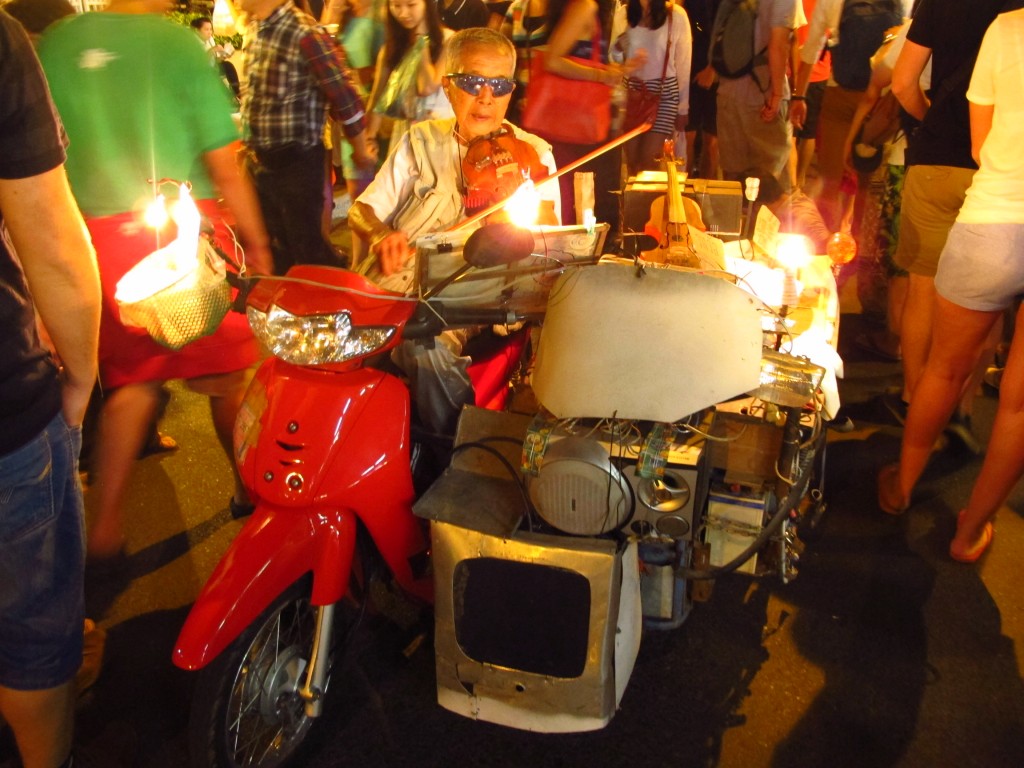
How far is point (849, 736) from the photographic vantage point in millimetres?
2139

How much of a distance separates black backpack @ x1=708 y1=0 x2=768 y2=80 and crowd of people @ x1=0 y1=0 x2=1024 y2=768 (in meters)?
0.04

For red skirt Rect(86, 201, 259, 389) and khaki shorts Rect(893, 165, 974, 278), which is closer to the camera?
red skirt Rect(86, 201, 259, 389)

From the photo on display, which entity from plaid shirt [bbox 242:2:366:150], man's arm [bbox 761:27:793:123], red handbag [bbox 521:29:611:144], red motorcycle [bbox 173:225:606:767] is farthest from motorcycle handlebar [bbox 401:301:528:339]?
man's arm [bbox 761:27:793:123]

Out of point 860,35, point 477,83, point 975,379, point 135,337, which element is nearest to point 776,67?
point 860,35

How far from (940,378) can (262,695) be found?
2.41 meters

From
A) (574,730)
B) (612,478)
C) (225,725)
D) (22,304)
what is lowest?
(574,730)

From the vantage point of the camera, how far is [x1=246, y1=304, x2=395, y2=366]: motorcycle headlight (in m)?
1.89

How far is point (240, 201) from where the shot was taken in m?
2.95

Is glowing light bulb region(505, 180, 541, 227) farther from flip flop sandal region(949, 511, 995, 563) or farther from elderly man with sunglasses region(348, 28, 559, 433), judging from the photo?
flip flop sandal region(949, 511, 995, 563)

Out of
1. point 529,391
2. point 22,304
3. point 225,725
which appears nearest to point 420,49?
point 529,391

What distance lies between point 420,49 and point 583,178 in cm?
186

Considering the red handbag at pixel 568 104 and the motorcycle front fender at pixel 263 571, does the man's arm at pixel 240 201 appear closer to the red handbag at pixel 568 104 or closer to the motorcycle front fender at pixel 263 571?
the motorcycle front fender at pixel 263 571

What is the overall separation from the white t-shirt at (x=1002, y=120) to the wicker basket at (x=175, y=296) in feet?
7.48

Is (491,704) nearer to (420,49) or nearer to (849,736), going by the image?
(849,736)
